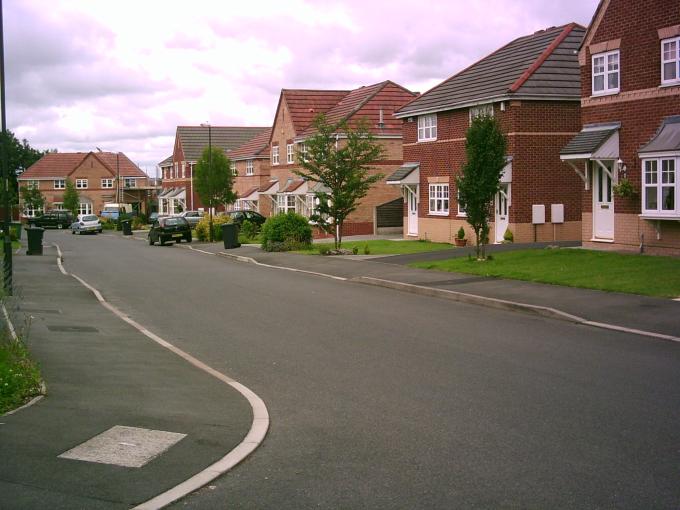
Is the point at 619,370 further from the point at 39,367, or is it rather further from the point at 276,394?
the point at 39,367

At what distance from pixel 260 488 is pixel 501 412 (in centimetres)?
302

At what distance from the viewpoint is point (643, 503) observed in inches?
221

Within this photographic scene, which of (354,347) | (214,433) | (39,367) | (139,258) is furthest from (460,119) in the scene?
(214,433)

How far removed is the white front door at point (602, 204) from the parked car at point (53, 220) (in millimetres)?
75972

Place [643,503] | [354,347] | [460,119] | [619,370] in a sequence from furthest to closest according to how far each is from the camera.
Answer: [460,119] → [354,347] → [619,370] → [643,503]

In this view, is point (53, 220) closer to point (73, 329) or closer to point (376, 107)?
point (376, 107)

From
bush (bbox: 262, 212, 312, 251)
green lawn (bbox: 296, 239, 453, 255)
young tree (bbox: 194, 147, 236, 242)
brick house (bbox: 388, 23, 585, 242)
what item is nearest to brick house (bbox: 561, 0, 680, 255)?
brick house (bbox: 388, 23, 585, 242)

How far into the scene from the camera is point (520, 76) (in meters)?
33.1

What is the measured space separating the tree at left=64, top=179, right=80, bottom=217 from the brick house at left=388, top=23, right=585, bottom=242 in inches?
3148

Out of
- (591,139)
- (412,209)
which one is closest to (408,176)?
(412,209)

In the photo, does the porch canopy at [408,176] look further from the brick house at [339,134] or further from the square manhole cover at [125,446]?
the square manhole cover at [125,446]

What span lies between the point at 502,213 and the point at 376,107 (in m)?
20.9

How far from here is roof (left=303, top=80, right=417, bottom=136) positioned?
50.7 m

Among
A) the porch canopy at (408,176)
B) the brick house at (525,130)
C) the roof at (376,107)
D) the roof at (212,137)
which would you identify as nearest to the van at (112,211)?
the roof at (212,137)
